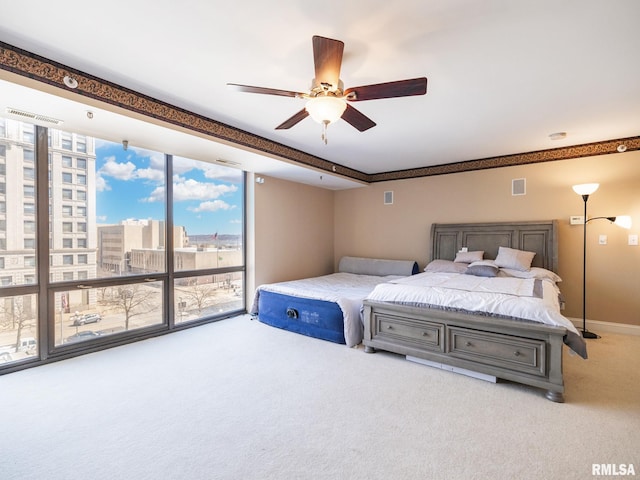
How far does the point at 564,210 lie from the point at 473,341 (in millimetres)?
2997

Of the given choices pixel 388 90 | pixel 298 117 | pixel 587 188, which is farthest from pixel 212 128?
pixel 587 188

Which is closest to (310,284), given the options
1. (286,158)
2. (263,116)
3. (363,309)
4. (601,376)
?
(363,309)

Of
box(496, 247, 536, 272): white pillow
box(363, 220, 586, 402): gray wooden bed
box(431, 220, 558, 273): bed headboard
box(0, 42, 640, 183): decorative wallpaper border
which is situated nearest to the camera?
box(0, 42, 640, 183): decorative wallpaper border

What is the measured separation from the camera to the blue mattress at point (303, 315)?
381 cm

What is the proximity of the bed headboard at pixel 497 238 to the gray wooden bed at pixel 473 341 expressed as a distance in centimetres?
236

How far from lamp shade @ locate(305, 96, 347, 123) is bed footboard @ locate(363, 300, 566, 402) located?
208 cm

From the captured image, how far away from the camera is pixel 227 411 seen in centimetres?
229

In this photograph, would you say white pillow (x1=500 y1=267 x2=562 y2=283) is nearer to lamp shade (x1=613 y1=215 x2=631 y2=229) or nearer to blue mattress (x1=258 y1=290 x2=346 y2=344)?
lamp shade (x1=613 y1=215 x2=631 y2=229)

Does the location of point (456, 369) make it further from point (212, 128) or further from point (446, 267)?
point (212, 128)

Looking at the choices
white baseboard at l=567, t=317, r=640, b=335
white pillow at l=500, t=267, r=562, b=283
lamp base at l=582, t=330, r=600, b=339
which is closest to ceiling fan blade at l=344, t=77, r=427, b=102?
white pillow at l=500, t=267, r=562, b=283

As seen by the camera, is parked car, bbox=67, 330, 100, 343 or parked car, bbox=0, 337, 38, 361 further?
parked car, bbox=67, 330, 100, 343

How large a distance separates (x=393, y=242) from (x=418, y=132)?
2.67 m

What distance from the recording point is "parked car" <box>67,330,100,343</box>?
3.33 metres

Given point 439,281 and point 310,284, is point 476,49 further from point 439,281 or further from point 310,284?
point 310,284
